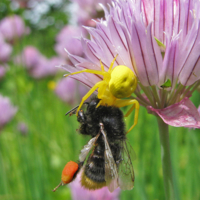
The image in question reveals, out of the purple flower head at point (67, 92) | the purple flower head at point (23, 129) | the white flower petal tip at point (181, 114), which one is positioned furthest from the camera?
the purple flower head at point (67, 92)

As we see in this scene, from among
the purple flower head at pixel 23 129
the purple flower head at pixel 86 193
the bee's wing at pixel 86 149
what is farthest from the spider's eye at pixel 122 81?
the purple flower head at pixel 23 129

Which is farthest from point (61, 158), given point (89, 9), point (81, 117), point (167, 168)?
point (167, 168)

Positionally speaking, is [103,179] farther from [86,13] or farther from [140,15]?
[86,13]

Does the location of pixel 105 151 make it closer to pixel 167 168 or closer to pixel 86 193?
pixel 167 168

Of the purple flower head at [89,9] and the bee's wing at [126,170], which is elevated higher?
the purple flower head at [89,9]

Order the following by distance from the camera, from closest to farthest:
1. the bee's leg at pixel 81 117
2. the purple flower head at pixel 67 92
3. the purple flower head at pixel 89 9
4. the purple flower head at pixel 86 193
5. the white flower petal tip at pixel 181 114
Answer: the white flower petal tip at pixel 181 114 → the bee's leg at pixel 81 117 → the purple flower head at pixel 86 193 → the purple flower head at pixel 89 9 → the purple flower head at pixel 67 92

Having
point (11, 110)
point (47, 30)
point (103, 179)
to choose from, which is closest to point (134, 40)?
point (103, 179)

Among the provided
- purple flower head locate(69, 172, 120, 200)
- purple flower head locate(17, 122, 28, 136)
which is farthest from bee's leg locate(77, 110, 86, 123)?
purple flower head locate(17, 122, 28, 136)

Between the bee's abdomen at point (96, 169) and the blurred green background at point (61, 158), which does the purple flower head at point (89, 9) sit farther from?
the bee's abdomen at point (96, 169)

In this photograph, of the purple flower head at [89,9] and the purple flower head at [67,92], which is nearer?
the purple flower head at [89,9]
